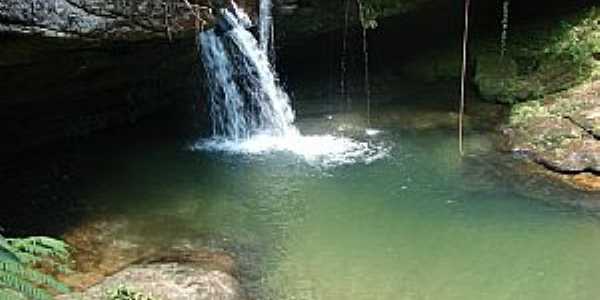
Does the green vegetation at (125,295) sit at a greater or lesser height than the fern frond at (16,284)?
lesser

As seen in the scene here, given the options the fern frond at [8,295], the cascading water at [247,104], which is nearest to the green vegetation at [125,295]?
the fern frond at [8,295]

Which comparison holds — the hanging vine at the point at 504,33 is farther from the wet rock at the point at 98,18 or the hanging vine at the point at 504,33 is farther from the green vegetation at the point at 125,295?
the green vegetation at the point at 125,295

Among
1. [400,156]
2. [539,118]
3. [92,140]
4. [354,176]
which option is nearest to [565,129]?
[539,118]

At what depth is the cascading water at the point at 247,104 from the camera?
1009 centimetres

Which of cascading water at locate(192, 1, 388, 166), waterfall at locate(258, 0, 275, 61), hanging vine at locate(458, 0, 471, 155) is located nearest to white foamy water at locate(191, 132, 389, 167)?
cascading water at locate(192, 1, 388, 166)

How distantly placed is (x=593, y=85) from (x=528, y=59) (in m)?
1.29

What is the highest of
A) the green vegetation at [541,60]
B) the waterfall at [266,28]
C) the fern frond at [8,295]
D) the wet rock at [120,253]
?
the waterfall at [266,28]

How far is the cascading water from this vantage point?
10094 millimetres

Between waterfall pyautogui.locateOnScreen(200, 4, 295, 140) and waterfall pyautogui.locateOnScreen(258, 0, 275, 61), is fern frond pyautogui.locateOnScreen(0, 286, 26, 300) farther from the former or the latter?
waterfall pyautogui.locateOnScreen(200, 4, 295, 140)

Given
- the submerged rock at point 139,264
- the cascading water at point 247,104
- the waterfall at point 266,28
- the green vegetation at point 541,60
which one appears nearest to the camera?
the submerged rock at point 139,264

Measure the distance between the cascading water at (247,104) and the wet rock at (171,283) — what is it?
336 cm

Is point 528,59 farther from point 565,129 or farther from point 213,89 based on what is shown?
point 213,89

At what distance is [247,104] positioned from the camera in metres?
11.3

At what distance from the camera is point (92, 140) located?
10.5m
